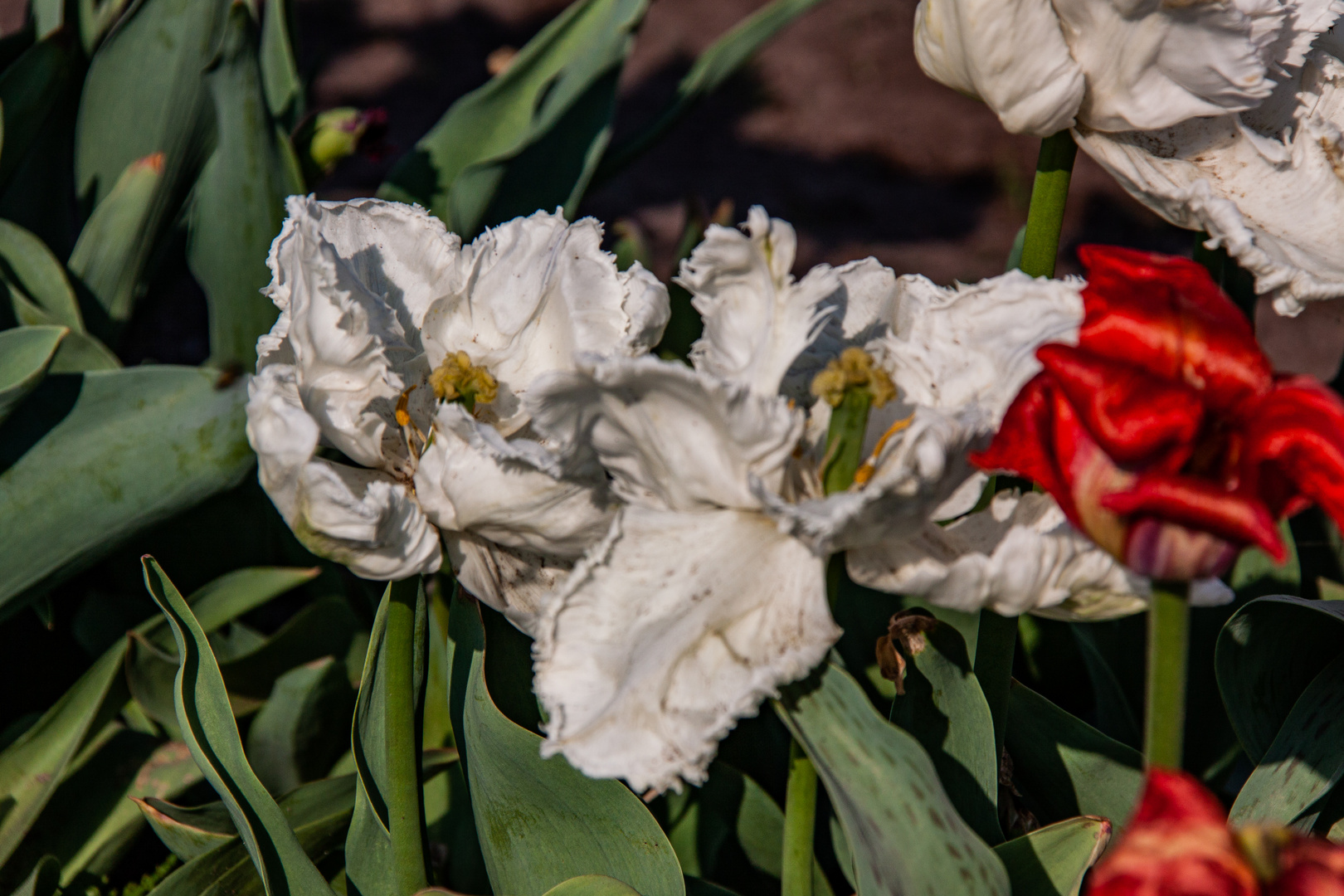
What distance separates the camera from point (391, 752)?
754 mm

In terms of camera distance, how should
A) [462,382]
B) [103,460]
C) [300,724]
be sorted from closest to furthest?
[462,382]
[103,460]
[300,724]

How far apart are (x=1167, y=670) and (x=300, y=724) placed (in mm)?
894

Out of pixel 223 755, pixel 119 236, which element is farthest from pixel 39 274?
pixel 223 755

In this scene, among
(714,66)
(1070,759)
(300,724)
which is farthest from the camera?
(714,66)

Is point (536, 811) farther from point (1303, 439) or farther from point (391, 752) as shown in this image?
point (1303, 439)

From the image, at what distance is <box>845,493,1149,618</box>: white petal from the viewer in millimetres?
586

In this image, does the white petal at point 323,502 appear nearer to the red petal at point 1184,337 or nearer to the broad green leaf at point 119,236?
the red petal at point 1184,337

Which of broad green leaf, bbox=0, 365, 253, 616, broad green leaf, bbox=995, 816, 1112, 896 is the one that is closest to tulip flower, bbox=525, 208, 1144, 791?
broad green leaf, bbox=995, 816, 1112, 896

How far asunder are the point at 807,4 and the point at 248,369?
0.87m

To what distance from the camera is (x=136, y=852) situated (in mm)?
1328

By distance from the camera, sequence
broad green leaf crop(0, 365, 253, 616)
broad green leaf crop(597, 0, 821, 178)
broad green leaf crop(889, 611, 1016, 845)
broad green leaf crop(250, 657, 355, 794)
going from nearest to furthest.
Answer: broad green leaf crop(889, 611, 1016, 845) < broad green leaf crop(0, 365, 253, 616) < broad green leaf crop(250, 657, 355, 794) < broad green leaf crop(597, 0, 821, 178)

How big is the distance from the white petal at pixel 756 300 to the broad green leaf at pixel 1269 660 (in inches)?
18.2

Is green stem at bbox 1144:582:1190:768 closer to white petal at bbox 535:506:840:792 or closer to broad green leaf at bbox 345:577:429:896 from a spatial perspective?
white petal at bbox 535:506:840:792

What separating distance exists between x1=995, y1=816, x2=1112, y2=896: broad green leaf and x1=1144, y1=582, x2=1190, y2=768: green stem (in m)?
0.22
